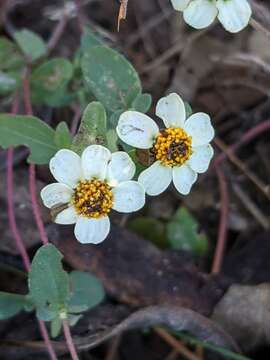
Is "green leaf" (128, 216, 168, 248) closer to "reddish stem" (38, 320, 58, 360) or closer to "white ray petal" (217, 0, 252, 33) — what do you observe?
"reddish stem" (38, 320, 58, 360)

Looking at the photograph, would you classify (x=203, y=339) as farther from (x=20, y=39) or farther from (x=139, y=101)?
(x=20, y=39)

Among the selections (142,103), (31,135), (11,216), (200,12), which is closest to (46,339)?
(11,216)

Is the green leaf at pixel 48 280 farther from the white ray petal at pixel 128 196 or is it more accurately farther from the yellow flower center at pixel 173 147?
the yellow flower center at pixel 173 147

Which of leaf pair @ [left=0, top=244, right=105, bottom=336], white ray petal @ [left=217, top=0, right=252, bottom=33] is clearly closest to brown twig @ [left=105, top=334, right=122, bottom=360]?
leaf pair @ [left=0, top=244, right=105, bottom=336]

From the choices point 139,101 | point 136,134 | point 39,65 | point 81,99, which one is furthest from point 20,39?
point 136,134

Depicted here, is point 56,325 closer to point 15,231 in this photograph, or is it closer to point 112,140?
point 15,231

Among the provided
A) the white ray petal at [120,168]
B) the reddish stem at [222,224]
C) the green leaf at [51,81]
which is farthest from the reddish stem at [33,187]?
the reddish stem at [222,224]

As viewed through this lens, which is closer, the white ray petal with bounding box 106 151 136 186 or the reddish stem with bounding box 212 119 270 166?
the white ray petal with bounding box 106 151 136 186

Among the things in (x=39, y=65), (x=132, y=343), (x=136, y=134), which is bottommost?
(x=132, y=343)
